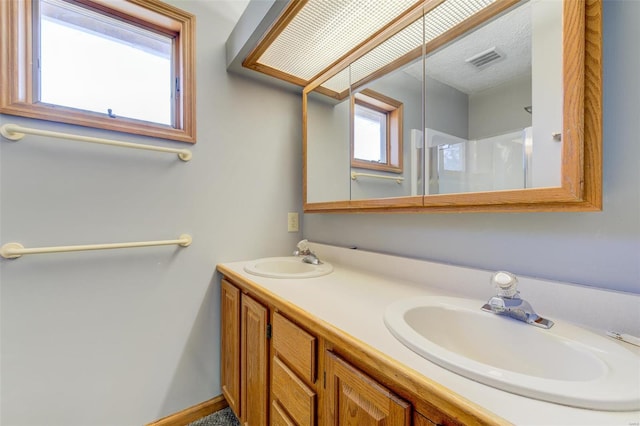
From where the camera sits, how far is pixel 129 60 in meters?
1.35

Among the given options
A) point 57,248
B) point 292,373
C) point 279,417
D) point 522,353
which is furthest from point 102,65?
point 522,353

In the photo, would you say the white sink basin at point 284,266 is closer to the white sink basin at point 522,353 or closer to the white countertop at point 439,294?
the white countertop at point 439,294

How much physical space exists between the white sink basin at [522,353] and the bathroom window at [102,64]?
1.38m

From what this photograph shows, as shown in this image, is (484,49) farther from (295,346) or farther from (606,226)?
(295,346)

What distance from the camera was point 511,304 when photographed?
27.0 inches

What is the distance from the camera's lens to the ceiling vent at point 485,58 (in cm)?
88

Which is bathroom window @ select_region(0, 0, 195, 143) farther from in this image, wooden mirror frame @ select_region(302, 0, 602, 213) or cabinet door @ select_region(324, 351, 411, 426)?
wooden mirror frame @ select_region(302, 0, 602, 213)

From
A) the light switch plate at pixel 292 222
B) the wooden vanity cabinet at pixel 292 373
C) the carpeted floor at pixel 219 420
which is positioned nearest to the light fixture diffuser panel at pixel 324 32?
the light switch plate at pixel 292 222

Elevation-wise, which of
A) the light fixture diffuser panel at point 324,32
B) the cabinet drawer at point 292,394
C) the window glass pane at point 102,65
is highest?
the light fixture diffuser panel at point 324,32

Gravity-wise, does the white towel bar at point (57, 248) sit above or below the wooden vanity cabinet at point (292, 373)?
above

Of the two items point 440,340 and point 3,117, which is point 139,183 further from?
point 440,340

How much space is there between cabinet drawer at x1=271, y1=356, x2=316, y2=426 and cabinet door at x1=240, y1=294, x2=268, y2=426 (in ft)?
0.28

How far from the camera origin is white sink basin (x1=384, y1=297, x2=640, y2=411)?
0.40 m

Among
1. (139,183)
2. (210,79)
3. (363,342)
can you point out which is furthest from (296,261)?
(210,79)
